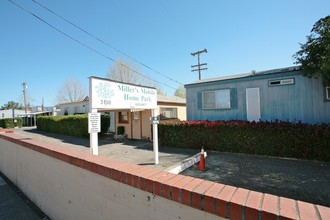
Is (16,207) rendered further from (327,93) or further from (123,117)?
(123,117)

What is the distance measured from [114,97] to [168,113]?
9364 mm

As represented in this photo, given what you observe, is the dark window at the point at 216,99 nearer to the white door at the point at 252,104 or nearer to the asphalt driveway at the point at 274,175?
the white door at the point at 252,104

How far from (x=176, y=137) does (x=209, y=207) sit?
366 inches

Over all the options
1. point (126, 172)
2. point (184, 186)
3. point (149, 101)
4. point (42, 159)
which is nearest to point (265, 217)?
point (184, 186)

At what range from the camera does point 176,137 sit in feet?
34.7

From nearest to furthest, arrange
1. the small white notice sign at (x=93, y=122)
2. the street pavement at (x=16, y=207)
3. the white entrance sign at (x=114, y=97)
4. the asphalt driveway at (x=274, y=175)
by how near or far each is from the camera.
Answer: the street pavement at (x=16, y=207), the asphalt driveway at (x=274, y=175), the small white notice sign at (x=93, y=122), the white entrance sign at (x=114, y=97)

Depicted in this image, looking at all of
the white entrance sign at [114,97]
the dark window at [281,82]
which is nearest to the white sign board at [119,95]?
the white entrance sign at [114,97]

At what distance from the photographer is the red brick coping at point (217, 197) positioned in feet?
3.62

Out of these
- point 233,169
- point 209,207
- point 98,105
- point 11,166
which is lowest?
point 233,169

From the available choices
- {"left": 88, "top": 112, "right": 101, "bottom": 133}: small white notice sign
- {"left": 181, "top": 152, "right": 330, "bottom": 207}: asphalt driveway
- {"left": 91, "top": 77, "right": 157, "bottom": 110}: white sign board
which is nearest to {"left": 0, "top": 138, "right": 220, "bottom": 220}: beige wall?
{"left": 88, "top": 112, "right": 101, "bottom": 133}: small white notice sign

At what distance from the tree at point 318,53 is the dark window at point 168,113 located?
9.05 m

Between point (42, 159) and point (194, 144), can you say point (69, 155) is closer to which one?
point (42, 159)

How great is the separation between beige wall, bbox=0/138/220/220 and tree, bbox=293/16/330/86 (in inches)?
312

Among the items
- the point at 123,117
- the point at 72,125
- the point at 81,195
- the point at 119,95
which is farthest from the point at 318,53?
the point at 72,125
